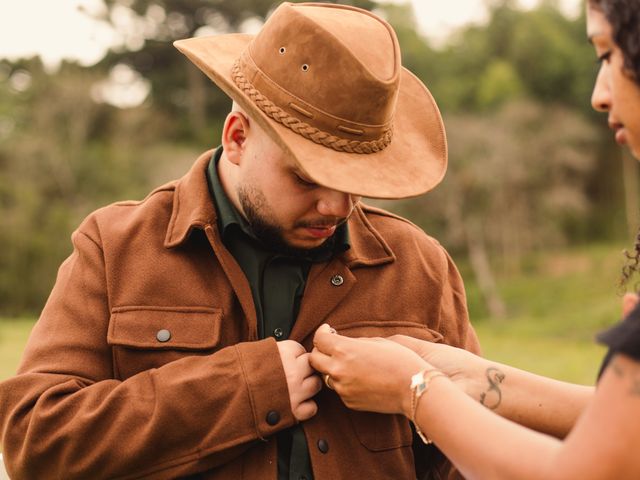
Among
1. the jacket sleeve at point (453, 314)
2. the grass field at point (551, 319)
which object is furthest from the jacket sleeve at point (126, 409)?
the grass field at point (551, 319)

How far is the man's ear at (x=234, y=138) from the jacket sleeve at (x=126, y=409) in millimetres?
713

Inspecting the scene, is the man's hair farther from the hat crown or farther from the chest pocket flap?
the chest pocket flap

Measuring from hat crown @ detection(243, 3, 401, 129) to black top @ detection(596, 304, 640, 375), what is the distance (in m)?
1.12

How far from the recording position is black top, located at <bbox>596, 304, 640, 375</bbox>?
1748mm

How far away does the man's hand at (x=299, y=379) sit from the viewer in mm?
2621

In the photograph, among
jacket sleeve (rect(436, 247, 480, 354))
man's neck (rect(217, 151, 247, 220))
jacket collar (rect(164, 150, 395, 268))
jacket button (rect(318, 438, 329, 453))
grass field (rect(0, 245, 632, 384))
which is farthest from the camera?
grass field (rect(0, 245, 632, 384))

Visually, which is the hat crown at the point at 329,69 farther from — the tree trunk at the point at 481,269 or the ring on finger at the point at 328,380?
the tree trunk at the point at 481,269

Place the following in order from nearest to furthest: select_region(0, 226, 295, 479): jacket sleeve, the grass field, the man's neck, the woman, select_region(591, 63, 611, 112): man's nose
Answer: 1. the woman
2. select_region(591, 63, 611, 112): man's nose
3. select_region(0, 226, 295, 479): jacket sleeve
4. the man's neck
5. the grass field

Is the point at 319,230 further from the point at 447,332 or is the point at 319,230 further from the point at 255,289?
the point at 447,332

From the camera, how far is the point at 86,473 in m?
2.54

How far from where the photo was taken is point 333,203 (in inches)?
107

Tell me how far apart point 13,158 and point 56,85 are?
3.66m

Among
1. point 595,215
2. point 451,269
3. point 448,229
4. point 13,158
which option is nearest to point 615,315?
point 448,229

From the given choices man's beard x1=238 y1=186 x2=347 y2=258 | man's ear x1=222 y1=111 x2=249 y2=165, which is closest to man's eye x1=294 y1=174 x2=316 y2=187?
man's beard x1=238 y1=186 x2=347 y2=258
